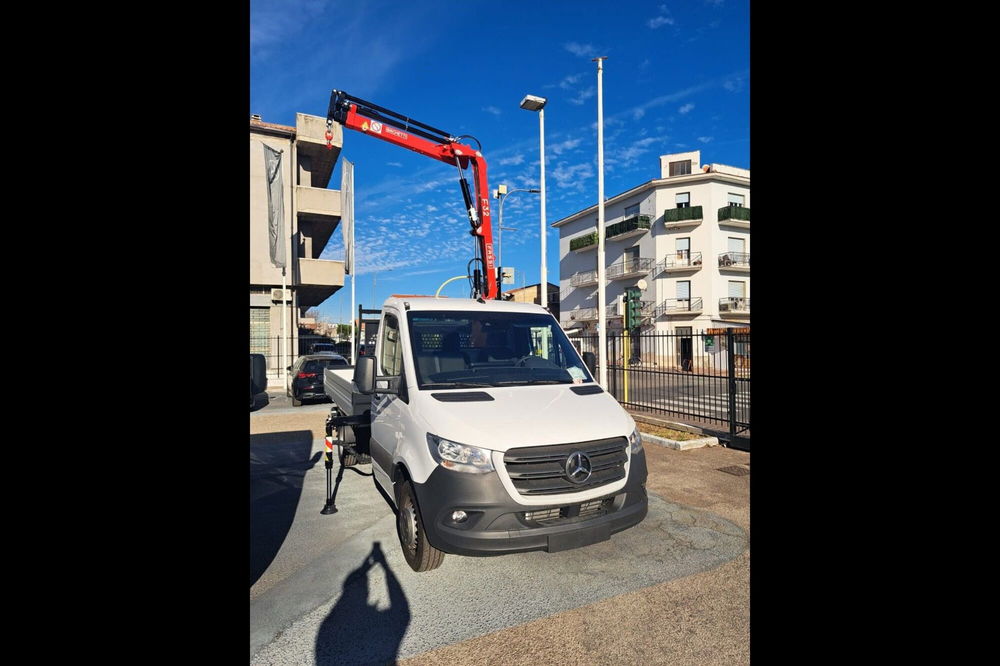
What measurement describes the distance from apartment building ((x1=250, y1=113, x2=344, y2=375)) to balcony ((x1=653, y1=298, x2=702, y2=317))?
2444cm

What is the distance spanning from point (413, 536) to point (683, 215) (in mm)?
37705

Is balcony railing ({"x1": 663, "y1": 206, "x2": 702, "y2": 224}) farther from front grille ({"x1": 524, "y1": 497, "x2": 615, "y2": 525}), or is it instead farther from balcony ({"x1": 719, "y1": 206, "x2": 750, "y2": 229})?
front grille ({"x1": 524, "y1": 497, "x2": 615, "y2": 525})

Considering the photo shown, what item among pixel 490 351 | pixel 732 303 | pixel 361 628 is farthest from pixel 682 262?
pixel 361 628

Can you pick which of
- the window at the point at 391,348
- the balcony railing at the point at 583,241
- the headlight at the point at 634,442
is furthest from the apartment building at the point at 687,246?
the headlight at the point at 634,442

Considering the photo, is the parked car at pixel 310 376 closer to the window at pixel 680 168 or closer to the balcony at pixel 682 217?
the balcony at pixel 682 217

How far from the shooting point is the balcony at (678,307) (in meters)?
37.4

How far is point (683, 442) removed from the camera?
8.11m

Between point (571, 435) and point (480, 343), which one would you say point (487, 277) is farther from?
point (571, 435)

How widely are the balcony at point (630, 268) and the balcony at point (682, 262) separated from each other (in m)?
1.48

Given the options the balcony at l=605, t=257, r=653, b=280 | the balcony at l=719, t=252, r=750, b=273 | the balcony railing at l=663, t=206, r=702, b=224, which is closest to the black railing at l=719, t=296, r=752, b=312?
the balcony at l=719, t=252, r=750, b=273

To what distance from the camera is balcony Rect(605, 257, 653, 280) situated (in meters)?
39.7

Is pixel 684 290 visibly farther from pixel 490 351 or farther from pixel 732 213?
pixel 490 351

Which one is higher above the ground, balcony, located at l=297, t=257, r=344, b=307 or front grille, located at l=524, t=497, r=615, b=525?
balcony, located at l=297, t=257, r=344, b=307
